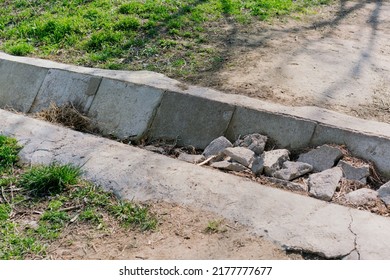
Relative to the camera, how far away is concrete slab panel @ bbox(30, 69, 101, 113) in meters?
5.56

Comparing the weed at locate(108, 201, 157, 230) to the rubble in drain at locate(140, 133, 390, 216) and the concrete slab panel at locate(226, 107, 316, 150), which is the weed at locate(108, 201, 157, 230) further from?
the concrete slab panel at locate(226, 107, 316, 150)

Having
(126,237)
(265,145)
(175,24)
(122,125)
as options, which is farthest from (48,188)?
(175,24)

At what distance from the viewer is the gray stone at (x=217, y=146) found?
4.55 metres

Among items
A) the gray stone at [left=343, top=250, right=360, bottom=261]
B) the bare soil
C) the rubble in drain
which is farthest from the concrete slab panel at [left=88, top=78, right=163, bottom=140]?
the gray stone at [left=343, top=250, right=360, bottom=261]

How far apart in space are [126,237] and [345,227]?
137 centimetres

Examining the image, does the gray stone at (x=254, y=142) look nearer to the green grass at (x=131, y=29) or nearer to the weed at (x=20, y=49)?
the green grass at (x=131, y=29)

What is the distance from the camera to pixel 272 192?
12.4 feet

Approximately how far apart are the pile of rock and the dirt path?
0.65 metres

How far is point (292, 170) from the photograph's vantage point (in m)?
4.19

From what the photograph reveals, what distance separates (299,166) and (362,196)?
559 millimetres

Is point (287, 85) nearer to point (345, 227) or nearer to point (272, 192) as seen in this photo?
point (272, 192)

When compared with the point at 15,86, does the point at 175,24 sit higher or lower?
higher

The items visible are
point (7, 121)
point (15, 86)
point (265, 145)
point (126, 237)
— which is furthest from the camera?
point (15, 86)

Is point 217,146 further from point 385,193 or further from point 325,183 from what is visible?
point 385,193
